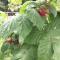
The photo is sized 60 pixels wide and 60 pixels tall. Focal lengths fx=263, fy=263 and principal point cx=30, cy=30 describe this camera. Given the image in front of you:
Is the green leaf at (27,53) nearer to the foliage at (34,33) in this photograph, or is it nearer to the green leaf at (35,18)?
the foliage at (34,33)

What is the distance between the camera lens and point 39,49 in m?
0.94

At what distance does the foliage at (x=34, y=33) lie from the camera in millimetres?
934

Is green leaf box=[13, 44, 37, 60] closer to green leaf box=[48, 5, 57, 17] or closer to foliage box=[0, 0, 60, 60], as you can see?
foliage box=[0, 0, 60, 60]

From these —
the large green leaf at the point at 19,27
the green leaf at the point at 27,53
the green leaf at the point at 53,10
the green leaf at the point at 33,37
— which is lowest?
the green leaf at the point at 27,53

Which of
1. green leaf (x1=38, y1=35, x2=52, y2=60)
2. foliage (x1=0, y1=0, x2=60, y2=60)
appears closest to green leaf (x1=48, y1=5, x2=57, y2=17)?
foliage (x1=0, y1=0, x2=60, y2=60)

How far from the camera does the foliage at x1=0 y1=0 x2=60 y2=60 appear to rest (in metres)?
0.93

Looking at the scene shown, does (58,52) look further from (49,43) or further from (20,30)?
(20,30)

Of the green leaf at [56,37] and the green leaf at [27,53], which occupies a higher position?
the green leaf at [56,37]

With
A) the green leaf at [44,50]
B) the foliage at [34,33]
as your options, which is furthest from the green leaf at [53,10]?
the green leaf at [44,50]

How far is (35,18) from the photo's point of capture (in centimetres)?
93

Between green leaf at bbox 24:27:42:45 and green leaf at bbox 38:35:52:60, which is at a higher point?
green leaf at bbox 24:27:42:45

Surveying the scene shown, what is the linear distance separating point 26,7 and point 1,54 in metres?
0.23

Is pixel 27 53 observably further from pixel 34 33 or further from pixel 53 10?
pixel 53 10

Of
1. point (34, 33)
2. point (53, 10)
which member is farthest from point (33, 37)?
point (53, 10)
